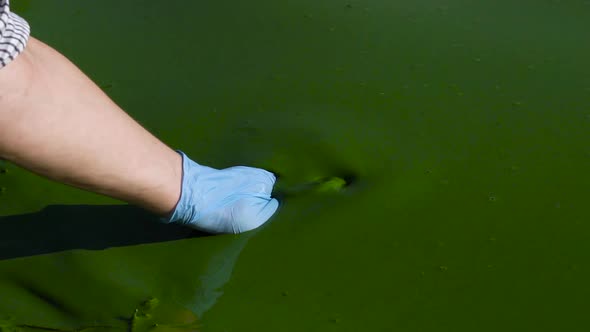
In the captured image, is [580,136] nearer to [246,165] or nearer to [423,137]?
[423,137]

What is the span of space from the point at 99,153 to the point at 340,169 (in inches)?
21.0

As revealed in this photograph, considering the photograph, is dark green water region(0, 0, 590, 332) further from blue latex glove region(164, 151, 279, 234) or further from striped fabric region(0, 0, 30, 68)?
striped fabric region(0, 0, 30, 68)

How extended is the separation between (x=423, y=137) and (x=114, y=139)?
0.67m

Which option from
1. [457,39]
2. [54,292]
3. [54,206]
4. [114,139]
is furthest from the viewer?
[457,39]

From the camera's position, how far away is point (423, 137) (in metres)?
1.77

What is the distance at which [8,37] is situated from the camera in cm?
125

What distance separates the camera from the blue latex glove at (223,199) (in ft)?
5.19

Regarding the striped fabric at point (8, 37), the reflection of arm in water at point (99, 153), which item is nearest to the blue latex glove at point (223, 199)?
the reflection of arm in water at point (99, 153)

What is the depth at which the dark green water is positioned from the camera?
147 centimetres

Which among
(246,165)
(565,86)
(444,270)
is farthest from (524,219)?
(246,165)

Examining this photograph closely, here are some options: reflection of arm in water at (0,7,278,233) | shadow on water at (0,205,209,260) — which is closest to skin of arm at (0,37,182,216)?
reflection of arm in water at (0,7,278,233)

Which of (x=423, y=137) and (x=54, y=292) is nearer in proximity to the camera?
(x=54, y=292)

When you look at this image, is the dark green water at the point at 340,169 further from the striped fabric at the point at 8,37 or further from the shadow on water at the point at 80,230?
the striped fabric at the point at 8,37

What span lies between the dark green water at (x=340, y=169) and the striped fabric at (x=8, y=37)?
0.48m
